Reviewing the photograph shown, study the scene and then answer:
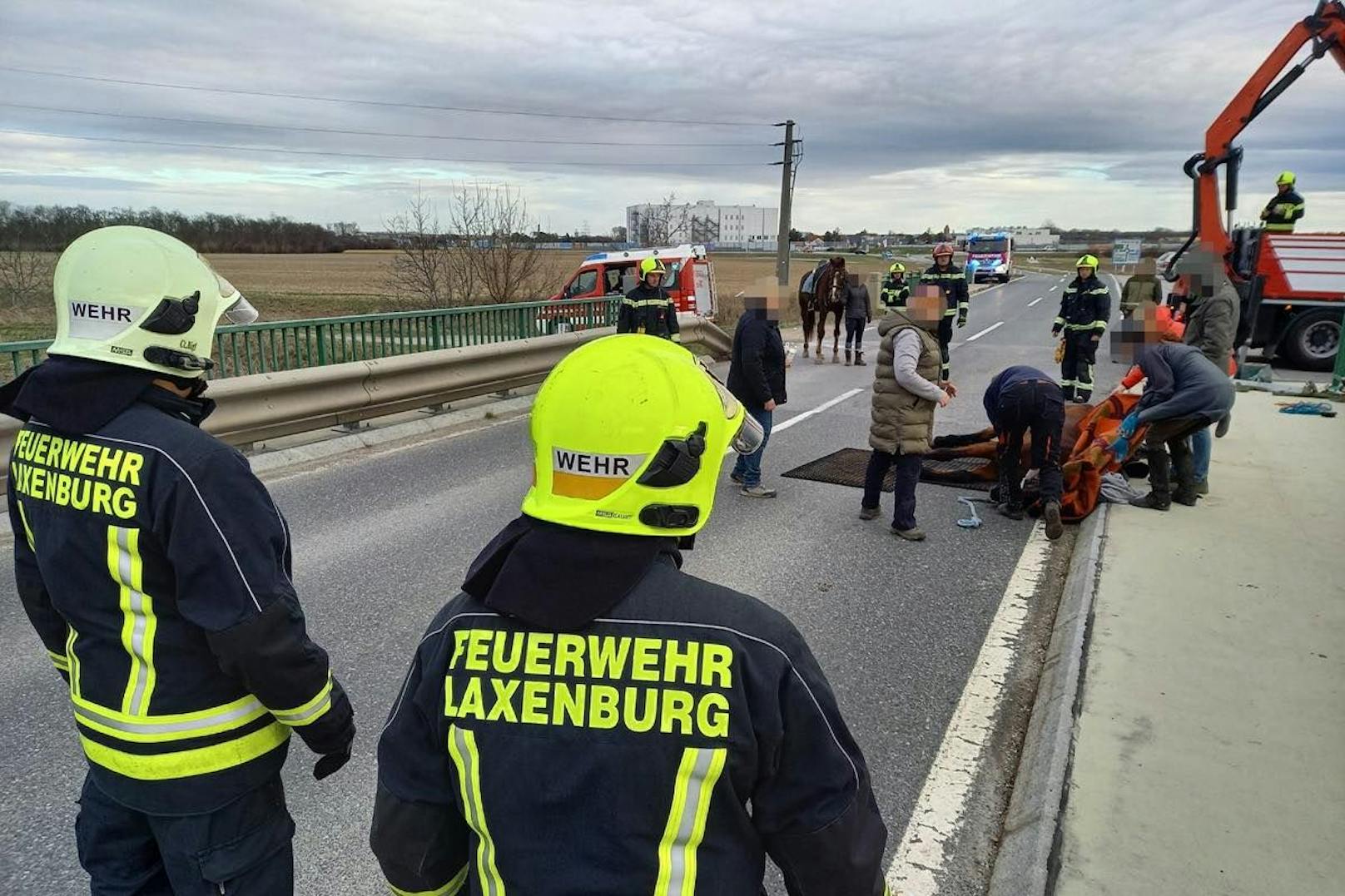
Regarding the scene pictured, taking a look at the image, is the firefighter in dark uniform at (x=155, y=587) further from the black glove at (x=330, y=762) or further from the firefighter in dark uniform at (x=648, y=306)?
the firefighter in dark uniform at (x=648, y=306)

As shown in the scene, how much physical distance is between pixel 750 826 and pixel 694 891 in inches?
5.4

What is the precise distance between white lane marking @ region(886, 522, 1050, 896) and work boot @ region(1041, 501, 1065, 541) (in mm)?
1058

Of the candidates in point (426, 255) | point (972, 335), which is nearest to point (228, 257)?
point (426, 255)

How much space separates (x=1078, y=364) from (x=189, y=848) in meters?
11.1

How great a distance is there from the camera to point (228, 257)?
68188 millimetres

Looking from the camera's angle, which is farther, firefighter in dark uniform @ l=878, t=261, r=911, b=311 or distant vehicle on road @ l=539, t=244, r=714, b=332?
distant vehicle on road @ l=539, t=244, r=714, b=332

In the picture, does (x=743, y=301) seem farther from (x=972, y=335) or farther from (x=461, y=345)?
(x=972, y=335)

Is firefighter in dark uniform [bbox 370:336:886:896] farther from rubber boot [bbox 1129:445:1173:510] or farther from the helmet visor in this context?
rubber boot [bbox 1129:445:1173:510]

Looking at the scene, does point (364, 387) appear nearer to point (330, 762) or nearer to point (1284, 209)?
point (330, 762)

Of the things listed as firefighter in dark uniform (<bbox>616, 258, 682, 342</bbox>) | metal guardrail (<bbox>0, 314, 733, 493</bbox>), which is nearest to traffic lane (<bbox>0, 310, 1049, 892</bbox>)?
metal guardrail (<bbox>0, 314, 733, 493</bbox>)

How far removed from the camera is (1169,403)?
651cm

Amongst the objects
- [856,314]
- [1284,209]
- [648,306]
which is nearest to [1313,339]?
[1284,209]

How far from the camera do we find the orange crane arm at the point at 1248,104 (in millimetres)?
12445

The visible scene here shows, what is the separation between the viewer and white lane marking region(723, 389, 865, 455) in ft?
33.3
